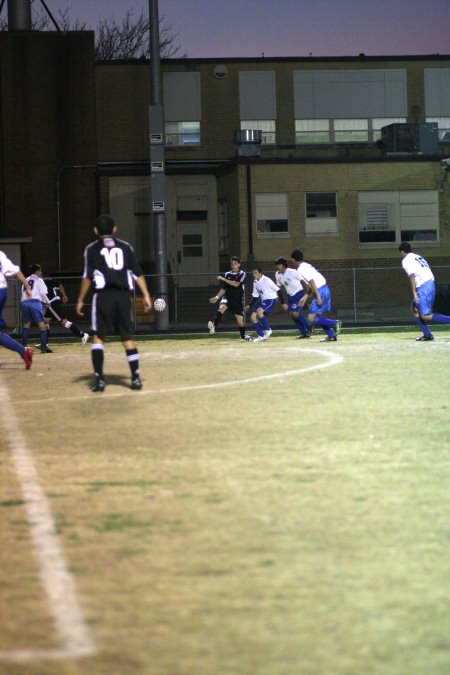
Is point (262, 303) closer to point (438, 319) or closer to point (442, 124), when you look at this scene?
point (438, 319)

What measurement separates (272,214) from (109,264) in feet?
104

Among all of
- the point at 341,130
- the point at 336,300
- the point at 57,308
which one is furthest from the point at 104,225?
the point at 341,130

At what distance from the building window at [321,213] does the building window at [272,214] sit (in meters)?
0.90

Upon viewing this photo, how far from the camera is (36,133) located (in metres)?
49.2

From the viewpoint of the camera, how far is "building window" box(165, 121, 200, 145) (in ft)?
165

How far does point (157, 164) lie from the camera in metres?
35.2

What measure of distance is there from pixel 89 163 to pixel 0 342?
3179cm

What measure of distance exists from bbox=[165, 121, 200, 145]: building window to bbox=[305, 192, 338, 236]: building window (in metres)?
6.94

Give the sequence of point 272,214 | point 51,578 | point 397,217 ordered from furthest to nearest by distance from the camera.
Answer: point 397,217 → point 272,214 → point 51,578

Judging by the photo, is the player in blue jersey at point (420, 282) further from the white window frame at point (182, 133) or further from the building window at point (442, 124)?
the building window at point (442, 124)

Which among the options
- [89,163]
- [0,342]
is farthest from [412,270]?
[89,163]

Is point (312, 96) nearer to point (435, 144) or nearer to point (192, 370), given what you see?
point (435, 144)

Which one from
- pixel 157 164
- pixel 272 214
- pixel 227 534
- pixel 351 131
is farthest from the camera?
pixel 351 131

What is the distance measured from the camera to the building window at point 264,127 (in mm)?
50375
